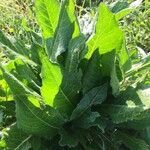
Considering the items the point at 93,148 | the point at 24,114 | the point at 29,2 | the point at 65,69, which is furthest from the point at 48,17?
the point at 29,2

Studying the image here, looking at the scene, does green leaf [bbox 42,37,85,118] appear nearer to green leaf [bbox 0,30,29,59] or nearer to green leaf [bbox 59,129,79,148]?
green leaf [bbox 59,129,79,148]

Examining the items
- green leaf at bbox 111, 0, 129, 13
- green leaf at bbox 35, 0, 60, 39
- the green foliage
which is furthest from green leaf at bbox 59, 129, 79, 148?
green leaf at bbox 111, 0, 129, 13

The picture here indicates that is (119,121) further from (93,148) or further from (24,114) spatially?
(24,114)

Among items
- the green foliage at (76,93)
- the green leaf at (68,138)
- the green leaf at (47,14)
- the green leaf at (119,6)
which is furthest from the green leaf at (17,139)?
the green leaf at (119,6)

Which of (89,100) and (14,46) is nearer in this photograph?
(89,100)

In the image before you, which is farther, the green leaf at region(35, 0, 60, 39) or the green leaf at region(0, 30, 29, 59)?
the green leaf at region(0, 30, 29, 59)

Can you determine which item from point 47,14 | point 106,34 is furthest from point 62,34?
point 106,34

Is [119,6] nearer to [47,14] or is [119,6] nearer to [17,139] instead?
[47,14]
